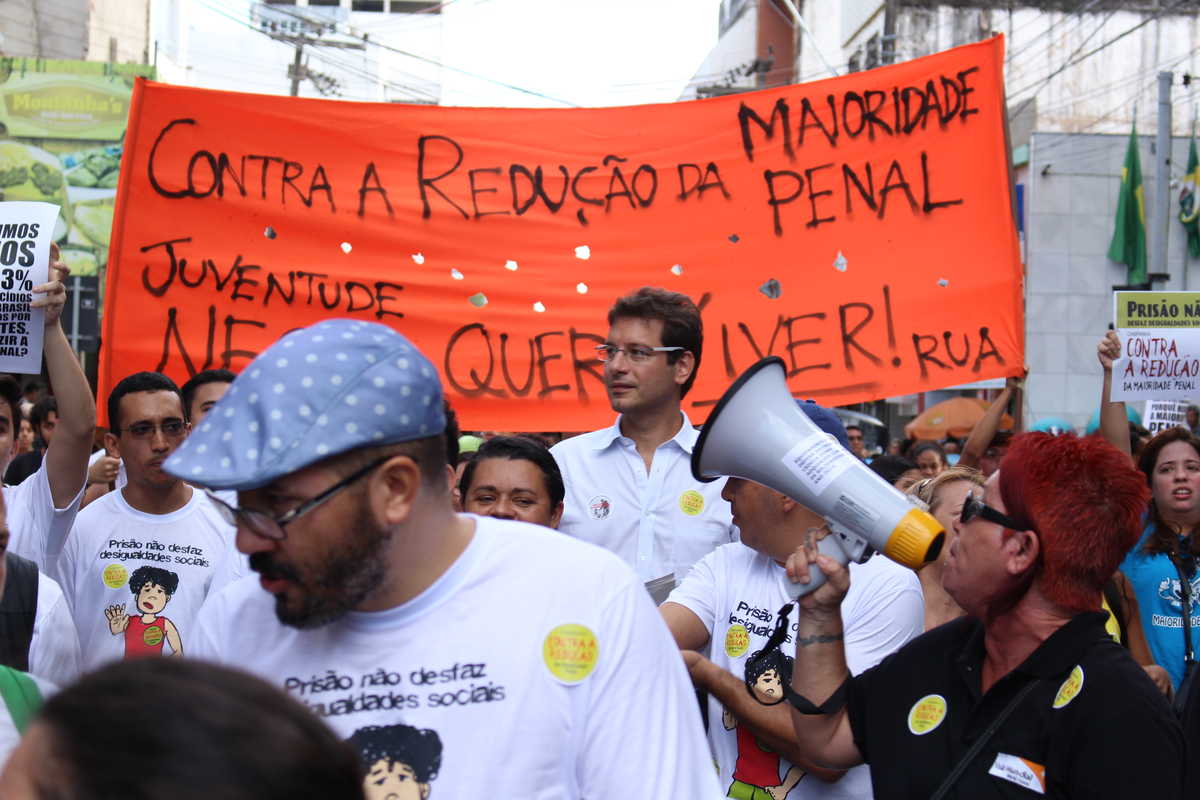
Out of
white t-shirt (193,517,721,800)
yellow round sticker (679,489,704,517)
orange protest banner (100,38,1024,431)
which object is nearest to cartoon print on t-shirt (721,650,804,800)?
yellow round sticker (679,489,704,517)

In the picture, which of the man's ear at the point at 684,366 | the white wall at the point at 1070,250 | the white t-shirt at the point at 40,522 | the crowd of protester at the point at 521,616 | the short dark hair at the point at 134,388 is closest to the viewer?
the crowd of protester at the point at 521,616

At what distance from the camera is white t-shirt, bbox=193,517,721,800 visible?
1733 millimetres

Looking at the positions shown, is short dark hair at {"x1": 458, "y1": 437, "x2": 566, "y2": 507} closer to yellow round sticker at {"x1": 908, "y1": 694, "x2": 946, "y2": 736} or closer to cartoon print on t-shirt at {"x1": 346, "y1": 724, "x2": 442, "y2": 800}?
yellow round sticker at {"x1": 908, "y1": 694, "x2": 946, "y2": 736}

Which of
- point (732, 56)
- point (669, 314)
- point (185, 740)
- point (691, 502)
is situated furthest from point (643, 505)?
point (732, 56)

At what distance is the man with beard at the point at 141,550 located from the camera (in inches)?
153

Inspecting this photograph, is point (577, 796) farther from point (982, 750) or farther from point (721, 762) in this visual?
point (721, 762)

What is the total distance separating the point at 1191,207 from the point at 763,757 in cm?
2324

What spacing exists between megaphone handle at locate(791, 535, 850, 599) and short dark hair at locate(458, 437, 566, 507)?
1339mm

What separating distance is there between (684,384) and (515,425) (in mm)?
1353

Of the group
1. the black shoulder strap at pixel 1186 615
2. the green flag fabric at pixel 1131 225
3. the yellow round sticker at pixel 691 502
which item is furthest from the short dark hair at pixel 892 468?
the green flag fabric at pixel 1131 225

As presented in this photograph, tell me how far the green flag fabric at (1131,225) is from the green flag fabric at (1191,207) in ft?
2.28

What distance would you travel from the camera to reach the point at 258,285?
566cm

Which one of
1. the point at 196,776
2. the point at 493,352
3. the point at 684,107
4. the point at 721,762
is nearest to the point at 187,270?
the point at 493,352

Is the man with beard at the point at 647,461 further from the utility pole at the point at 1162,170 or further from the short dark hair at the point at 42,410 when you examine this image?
the utility pole at the point at 1162,170
